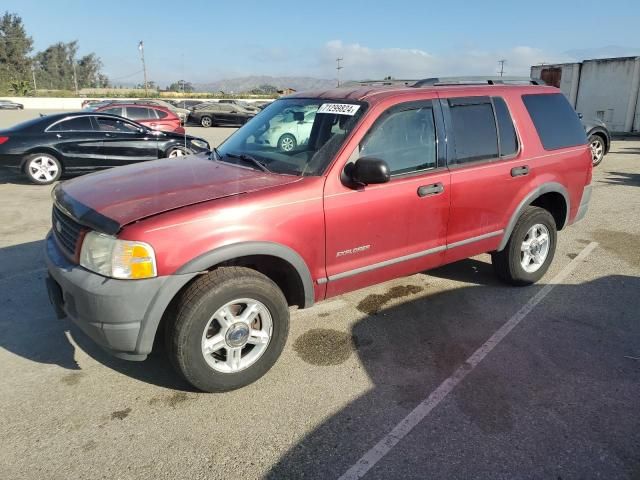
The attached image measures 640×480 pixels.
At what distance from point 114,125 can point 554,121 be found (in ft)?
28.1

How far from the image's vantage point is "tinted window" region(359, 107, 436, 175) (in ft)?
11.5

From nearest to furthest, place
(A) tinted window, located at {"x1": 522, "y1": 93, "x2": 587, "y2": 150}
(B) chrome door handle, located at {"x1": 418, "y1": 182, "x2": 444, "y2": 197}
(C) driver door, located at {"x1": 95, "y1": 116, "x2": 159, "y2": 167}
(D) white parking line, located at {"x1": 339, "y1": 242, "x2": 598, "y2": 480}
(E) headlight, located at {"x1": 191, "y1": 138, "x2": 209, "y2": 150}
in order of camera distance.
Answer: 1. (D) white parking line, located at {"x1": 339, "y1": 242, "x2": 598, "y2": 480}
2. (B) chrome door handle, located at {"x1": 418, "y1": 182, "x2": 444, "y2": 197}
3. (A) tinted window, located at {"x1": 522, "y1": 93, "x2": 587, "y2": 150}
4. (C) driver door, located at {"x1": 95, "y1": 116, "x2": 159, "y2": 167}
5. (E) headlight, located at {"x1": 191, "y1": 138, "x2": 209, "y2": 150}

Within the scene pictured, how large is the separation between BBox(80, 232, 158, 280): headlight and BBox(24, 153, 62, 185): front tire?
26.3 ft

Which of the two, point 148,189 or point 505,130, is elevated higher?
point 505,130

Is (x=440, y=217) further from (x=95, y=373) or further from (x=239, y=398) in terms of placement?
(x=95, y=373)

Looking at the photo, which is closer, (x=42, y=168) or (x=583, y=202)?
(x=583, y=202)

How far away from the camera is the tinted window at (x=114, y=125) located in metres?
9.91

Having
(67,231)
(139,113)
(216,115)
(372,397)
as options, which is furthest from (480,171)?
(216,115)

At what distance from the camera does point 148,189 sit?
10.3 ft

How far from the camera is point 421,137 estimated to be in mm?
3748

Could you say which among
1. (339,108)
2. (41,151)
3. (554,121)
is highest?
(339,108)

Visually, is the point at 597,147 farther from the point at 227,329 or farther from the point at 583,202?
the point at 227,329

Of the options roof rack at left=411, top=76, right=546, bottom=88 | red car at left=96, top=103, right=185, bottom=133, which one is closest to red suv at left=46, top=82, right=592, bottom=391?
roof rack at left=411, top=76, right=546, bottom=88

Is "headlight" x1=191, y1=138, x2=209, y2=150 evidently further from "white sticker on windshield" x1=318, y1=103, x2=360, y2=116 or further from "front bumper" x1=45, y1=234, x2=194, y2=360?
"front bumper" x1=45, y1=234, x2=194, y2=360
